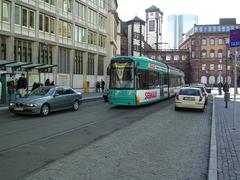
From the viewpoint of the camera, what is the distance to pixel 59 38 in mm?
41125

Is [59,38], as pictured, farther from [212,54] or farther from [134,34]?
[212,54]

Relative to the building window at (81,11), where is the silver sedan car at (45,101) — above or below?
below

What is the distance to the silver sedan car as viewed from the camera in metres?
16.3

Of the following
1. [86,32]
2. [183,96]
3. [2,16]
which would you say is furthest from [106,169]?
[86,32]

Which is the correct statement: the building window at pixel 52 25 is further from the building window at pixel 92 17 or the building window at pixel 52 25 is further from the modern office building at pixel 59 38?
the building window at pixel 92 17

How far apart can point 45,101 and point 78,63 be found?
30161mm

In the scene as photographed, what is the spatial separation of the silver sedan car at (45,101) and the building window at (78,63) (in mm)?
26297

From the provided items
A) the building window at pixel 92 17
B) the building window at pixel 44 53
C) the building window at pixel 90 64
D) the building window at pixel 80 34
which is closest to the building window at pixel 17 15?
the building window at pixel 44 53

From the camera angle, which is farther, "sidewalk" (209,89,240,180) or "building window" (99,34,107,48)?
"building window" (99,34,107,48)

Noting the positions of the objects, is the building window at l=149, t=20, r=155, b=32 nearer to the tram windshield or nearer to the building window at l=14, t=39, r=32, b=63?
the building window at l=14, t=39, r=32, b=63

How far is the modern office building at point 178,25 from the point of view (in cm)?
15562

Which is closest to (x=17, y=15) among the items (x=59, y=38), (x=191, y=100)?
(x=59, y=38)

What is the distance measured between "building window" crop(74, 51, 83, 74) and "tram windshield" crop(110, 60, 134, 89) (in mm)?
25301

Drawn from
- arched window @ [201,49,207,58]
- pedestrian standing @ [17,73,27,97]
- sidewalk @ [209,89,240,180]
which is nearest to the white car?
sidewalk @ [209,89,240,180]
